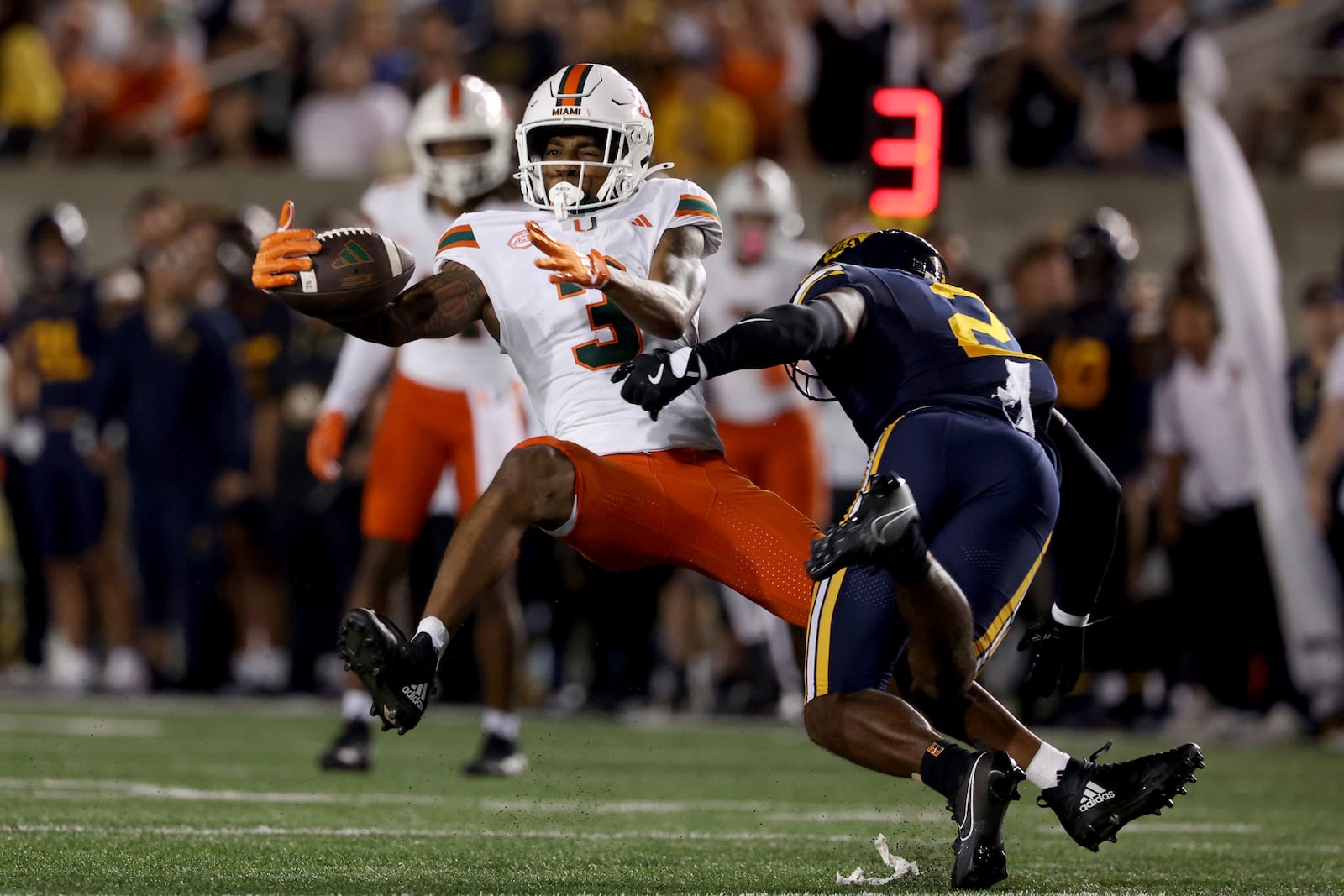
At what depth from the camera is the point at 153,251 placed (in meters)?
9.27

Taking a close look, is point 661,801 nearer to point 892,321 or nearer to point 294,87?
point 892,321

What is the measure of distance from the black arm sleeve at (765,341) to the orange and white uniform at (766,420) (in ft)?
13.6

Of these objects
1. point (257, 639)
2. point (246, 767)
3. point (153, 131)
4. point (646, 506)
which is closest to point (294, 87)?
point (153, 131)

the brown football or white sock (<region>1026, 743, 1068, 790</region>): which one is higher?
the brown football

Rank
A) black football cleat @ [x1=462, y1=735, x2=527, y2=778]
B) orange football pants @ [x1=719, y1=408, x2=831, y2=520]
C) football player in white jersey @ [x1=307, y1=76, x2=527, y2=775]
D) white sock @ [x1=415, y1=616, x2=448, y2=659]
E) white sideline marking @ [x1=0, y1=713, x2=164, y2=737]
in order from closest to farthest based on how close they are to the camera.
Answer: white sock @ [x1=415, y1=616, x2=448, y2=659]
black football cleat @ [x1=462, y1=735, x2=527, y2=778]
football player in white jersey @ [x1=307, y1=76, x2=527, y2=775]
white sideline marking @ [x1=0, y1=713, x2=164, y2=737]
orange football pants @ [x1=719, y1=408, x2=831, y2=520]

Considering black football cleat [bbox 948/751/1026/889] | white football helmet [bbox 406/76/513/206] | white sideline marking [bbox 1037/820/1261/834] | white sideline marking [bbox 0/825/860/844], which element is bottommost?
white sideline marking [bbox 1037/820/1261/834]

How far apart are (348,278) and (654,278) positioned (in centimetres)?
67

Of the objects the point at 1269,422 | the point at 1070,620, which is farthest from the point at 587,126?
the point at 1269,422

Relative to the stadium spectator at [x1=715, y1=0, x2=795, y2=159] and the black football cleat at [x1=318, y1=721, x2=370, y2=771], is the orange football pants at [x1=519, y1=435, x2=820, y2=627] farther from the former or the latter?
the stadium spectator at [x1=715, y1=0, x2=795, y2=159]

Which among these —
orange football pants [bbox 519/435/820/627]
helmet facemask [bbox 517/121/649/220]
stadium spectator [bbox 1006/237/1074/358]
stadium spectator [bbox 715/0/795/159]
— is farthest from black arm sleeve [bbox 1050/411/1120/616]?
stadium spectator [bbox 715/0/795/159]

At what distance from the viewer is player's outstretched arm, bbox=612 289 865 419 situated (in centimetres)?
369

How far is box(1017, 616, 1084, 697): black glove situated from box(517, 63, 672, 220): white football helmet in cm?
139

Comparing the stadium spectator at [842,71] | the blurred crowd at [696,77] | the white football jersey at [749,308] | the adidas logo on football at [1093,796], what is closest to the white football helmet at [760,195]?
the white football jersey at [749,308]

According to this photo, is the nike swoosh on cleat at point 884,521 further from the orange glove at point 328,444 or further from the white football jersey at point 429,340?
the orange glove at point 328,444
